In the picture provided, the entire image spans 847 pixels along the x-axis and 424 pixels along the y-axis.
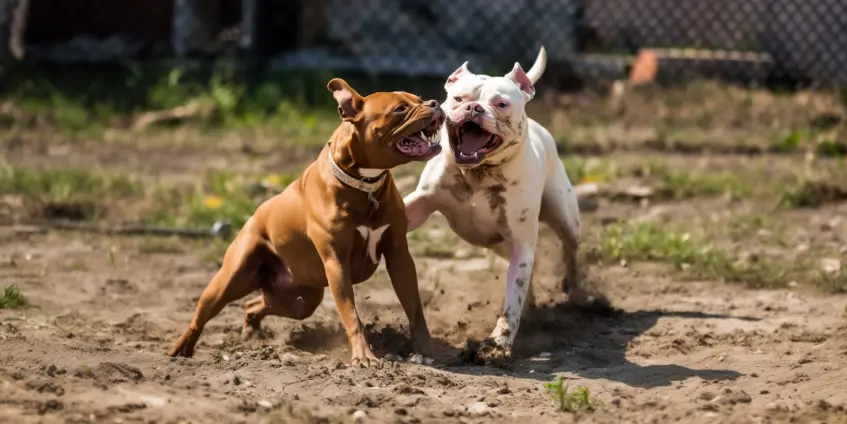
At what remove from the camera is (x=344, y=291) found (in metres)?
5.68

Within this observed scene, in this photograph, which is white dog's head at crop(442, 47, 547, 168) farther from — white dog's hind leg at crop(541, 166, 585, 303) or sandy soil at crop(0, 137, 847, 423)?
sandy soil at crop(0, 137, 847, 423)

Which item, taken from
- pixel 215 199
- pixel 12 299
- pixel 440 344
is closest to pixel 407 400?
pixel 440 344

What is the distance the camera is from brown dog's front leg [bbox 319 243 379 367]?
5617mm

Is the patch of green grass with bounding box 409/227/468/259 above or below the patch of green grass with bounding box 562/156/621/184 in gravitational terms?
below

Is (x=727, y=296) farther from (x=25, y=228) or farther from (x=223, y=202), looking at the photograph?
(x=25, y=228)

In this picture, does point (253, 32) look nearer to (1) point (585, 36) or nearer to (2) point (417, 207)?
(1) point (585, 36)

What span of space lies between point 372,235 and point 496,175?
792 mm

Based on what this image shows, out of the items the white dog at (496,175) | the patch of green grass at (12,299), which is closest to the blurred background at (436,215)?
the patch of green grass at (12,299)

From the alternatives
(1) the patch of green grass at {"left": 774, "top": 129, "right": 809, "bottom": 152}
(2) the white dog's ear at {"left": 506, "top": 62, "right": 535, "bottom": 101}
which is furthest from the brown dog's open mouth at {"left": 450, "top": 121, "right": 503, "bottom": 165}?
(1) the patch of green grass at {"left": 774, "top": 129, "right": 809, "bottom": 152}

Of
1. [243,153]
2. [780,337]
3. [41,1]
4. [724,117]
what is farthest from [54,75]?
[780,337]

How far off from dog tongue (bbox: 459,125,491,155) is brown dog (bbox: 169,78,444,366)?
0.68 ft

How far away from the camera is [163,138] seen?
11.9m

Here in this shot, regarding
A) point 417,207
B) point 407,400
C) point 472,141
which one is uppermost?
point 472,141

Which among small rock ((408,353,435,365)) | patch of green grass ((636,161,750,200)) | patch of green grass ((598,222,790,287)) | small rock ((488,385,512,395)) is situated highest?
small rock ((488,385,512,395))
